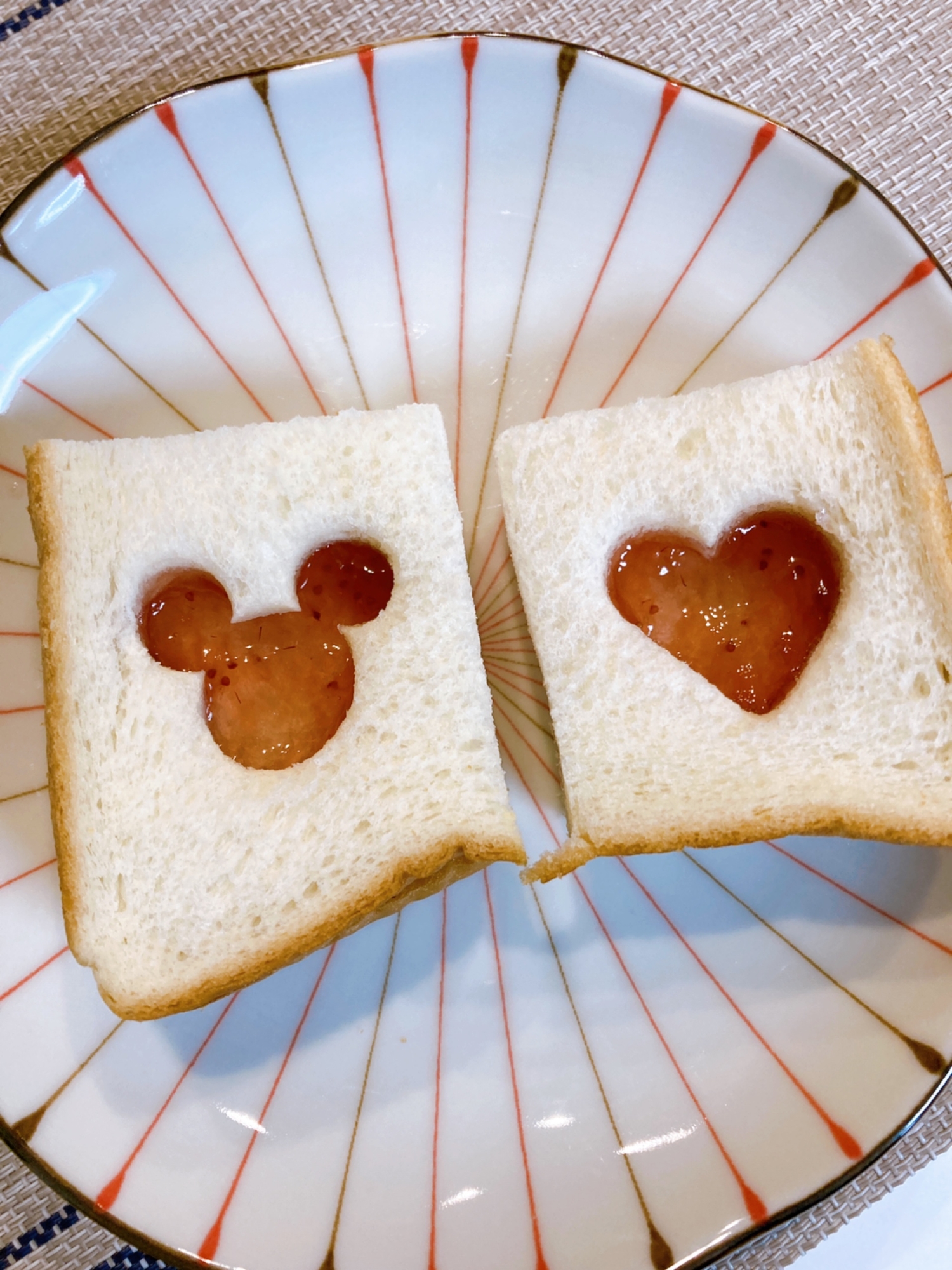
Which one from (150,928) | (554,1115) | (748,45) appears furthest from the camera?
(748,45)

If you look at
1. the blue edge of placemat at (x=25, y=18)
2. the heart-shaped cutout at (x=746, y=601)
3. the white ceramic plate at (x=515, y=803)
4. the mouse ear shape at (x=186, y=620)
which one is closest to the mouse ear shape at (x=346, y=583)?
the mouse ear shape at (x=186, y=620)

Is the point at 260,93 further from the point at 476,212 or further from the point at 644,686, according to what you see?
the point at 644,686

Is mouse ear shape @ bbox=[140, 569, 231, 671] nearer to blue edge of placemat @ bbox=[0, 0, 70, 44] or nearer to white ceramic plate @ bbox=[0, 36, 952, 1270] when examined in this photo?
white ceramic plate @ bbox=[0, 36, 952, 1270]

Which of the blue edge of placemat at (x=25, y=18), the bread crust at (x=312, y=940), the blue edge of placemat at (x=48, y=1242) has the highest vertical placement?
the blue edge of placemat at (x=25, y=18)

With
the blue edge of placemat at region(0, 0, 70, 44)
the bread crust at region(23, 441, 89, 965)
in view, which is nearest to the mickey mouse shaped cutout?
the bread crust at region(23, 441, 89, 965)

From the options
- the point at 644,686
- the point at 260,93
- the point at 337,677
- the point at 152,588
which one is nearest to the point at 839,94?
the point at 260,93

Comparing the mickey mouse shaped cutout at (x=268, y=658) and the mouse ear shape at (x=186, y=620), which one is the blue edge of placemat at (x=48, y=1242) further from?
the mouse ear shape at (x=186, y=620)

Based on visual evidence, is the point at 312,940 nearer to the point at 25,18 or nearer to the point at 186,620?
the point at 186,620
